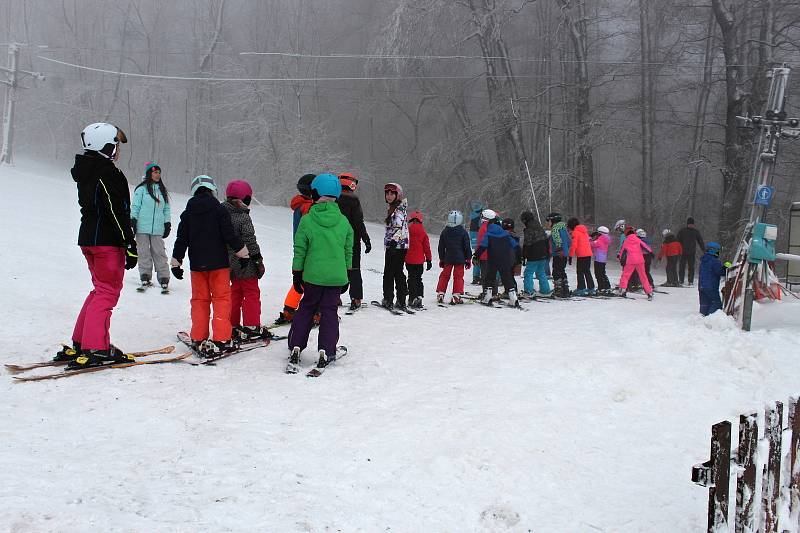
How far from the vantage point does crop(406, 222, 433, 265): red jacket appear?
9.55 m

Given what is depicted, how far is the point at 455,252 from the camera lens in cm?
1018

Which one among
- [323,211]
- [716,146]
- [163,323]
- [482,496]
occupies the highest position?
[716,146]

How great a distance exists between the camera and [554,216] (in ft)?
41.5

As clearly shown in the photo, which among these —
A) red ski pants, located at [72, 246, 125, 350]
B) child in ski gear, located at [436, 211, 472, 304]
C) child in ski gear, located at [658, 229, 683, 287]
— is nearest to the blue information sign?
child in ski gear, located at [436, 211, 472, 304]

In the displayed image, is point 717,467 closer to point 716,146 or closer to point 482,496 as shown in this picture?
point 482,496

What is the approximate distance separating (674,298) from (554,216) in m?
3.21

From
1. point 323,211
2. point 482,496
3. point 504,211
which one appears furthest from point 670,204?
point 482,496

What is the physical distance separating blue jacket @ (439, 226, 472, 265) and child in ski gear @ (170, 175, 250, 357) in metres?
4.80

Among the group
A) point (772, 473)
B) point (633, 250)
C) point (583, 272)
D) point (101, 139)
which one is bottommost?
point (772, 473)

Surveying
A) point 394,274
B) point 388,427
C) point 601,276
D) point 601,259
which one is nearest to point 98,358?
point 388,427

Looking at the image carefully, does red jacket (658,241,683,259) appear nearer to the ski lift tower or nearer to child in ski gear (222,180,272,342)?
the ski lift tower

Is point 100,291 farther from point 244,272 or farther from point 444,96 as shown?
point 444,96

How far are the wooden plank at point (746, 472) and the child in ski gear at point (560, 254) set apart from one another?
963 centimetres

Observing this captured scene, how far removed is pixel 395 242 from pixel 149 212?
3.75 m
